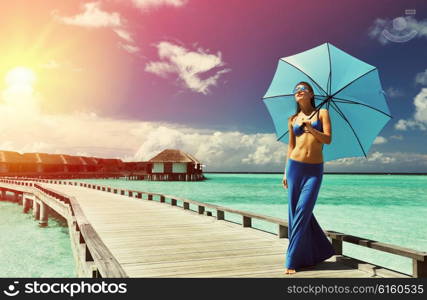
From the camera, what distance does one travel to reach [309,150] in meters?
3.88

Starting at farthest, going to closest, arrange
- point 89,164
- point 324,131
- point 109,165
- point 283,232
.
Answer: point 109,165
point 89,164
point 283,232
point 324,131

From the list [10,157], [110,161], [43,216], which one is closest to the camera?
[43,216]

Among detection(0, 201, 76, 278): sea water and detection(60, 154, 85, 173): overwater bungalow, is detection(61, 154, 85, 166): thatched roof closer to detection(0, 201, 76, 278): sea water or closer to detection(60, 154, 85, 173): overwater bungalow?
detection(60, 154, 85, 173): overwater bungalow

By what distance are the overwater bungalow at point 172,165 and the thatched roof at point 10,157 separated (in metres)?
Answer: 23.1

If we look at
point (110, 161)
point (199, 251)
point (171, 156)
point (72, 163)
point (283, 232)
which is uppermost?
point (171, 156)

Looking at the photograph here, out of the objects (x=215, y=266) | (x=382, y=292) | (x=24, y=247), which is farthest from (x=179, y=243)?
(x=24, y=247)

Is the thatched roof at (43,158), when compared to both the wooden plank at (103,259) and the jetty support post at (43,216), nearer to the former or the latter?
the jetty support post at (43,216)

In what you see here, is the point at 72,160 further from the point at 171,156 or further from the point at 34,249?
the point at 34,249

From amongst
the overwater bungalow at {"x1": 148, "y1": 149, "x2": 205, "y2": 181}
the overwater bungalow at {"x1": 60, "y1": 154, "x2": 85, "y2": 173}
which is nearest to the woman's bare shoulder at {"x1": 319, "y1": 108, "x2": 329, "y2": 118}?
the overwater bungalow at {"x1": 148, "y1": 149, "x2": 205, "y2": 181}

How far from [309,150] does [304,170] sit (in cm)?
23

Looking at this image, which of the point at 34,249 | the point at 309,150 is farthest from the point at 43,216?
the point at 309,150

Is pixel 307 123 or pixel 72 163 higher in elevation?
pixel 307 123

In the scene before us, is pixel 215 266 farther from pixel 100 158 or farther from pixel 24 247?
pixel 100 158

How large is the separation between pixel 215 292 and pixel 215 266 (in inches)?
41.0
